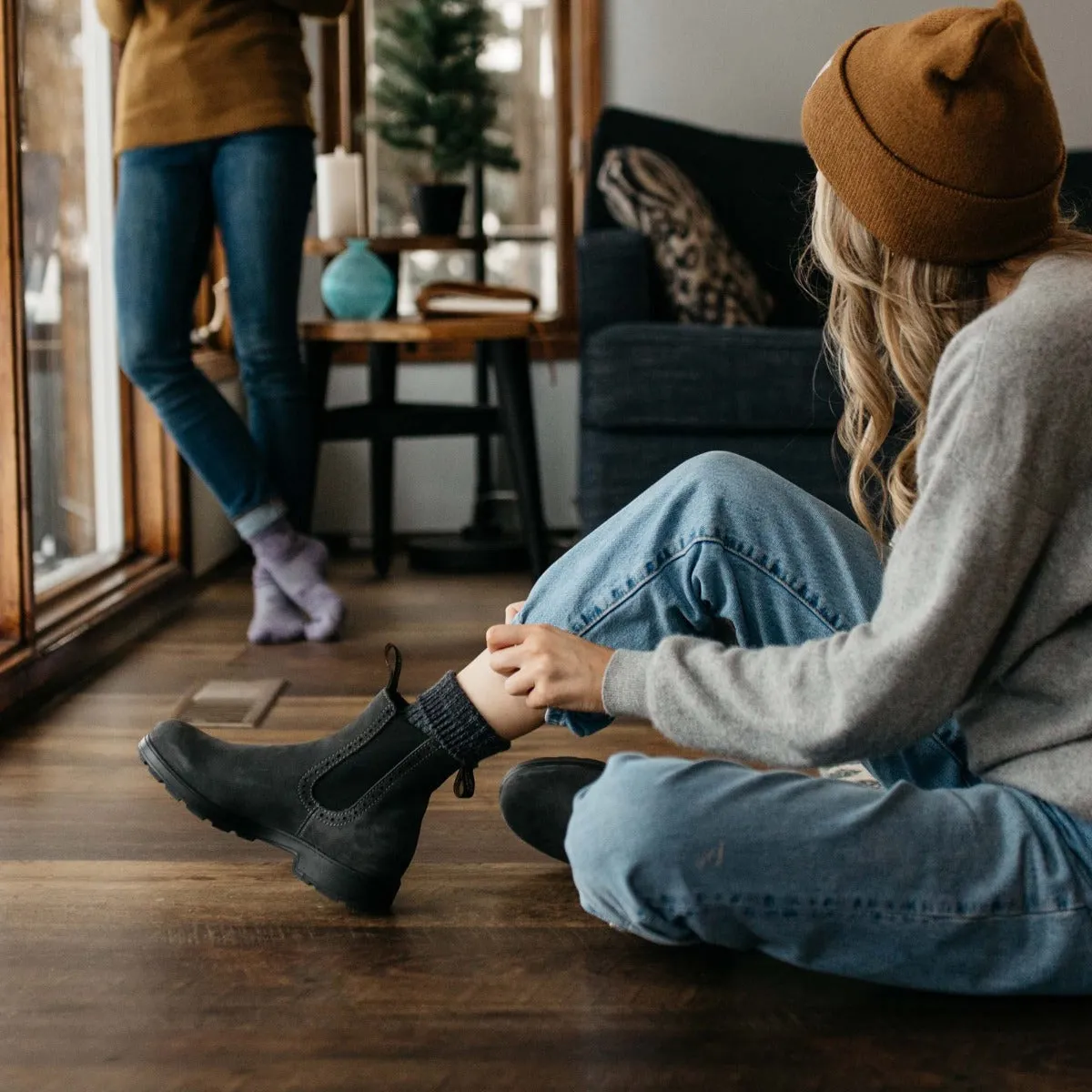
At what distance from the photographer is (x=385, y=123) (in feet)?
11.5

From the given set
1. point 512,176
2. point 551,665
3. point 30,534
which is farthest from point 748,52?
point 551,665

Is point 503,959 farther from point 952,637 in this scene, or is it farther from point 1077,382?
point 1077,382

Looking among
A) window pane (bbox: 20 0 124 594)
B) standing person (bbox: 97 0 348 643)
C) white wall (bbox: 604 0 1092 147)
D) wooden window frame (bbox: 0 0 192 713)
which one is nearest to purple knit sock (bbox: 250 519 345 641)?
standing person (bbox: 97 0 348 643)

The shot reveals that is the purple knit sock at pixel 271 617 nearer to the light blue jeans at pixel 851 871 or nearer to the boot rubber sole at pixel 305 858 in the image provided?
the boot rubber sole at pixel 305 858

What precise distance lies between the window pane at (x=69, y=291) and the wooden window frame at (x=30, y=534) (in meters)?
0.05

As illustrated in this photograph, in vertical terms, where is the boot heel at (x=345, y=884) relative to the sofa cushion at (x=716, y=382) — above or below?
below

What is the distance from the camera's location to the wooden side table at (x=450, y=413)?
124 inches

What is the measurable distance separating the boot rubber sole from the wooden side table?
1785mm

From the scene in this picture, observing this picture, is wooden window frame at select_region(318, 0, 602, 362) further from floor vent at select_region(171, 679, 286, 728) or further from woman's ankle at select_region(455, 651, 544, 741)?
woman's ankle at select_region(455, 651, 544, 741)

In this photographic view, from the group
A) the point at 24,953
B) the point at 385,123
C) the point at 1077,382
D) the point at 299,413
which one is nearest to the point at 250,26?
the point at 299,413

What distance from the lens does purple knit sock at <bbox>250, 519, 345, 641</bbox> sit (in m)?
2.66

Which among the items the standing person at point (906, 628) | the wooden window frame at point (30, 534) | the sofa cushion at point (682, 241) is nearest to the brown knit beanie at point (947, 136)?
the standing person at point (906, 628)

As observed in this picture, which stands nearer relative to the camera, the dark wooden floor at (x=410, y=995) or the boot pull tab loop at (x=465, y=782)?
the dark wooden floor at (x=410, y=995)

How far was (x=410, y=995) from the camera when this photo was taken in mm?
1229
